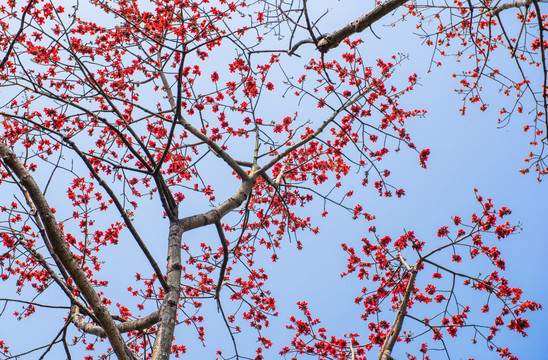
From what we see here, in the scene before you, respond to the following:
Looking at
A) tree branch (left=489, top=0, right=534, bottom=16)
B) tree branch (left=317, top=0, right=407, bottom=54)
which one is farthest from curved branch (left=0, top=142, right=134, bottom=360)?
tree branch (left=489, top=0, right=534, bottom=16)

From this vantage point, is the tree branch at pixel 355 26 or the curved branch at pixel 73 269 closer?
the curved branch at pixel 73 269

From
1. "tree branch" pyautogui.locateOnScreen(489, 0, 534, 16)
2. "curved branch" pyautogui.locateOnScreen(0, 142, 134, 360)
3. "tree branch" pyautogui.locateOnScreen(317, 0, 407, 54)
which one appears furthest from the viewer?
"tree branch" pyautogui.locateOnScreen(489, 0, 534, 16)

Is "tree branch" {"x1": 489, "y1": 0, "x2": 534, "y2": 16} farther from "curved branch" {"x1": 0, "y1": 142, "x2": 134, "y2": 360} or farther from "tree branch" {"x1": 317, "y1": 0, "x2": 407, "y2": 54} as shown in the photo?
"curved branch" {"x1": 0, "y1": 142, "x2": 134, "y2": 360}

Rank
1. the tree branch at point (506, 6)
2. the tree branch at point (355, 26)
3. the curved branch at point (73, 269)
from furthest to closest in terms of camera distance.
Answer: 1. the tree branch at point (506, 6)
2. the tree branch at point (355, 26)
3. the curved branch at point (73, 269)

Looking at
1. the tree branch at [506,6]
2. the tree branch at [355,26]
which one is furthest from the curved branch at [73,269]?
the tree branch at [506,6]

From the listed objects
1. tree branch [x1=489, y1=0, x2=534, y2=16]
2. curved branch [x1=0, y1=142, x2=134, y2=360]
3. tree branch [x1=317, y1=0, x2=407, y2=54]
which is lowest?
curved branch [x1=0, y1=142, x2=134, y2=360]

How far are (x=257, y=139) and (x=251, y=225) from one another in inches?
67.8

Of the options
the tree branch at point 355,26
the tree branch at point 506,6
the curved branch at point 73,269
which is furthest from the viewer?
the tree branch at point 506,6

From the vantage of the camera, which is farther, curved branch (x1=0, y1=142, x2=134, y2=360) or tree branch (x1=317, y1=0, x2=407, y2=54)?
tree branch (x1=317, y1=0, x2=407, y2=54)

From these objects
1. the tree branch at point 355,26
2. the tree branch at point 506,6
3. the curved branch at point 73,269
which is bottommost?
the curved branch at point 73,269

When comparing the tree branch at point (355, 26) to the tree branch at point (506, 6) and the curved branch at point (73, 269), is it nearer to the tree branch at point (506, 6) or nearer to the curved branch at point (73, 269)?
the tree branch at point (506, 6)

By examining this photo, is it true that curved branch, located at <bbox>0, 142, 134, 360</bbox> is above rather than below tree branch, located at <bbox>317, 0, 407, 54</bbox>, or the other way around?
below

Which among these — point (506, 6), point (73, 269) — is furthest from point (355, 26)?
point (73, 269)

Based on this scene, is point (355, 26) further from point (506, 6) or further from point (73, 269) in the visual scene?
point (73, 269)
